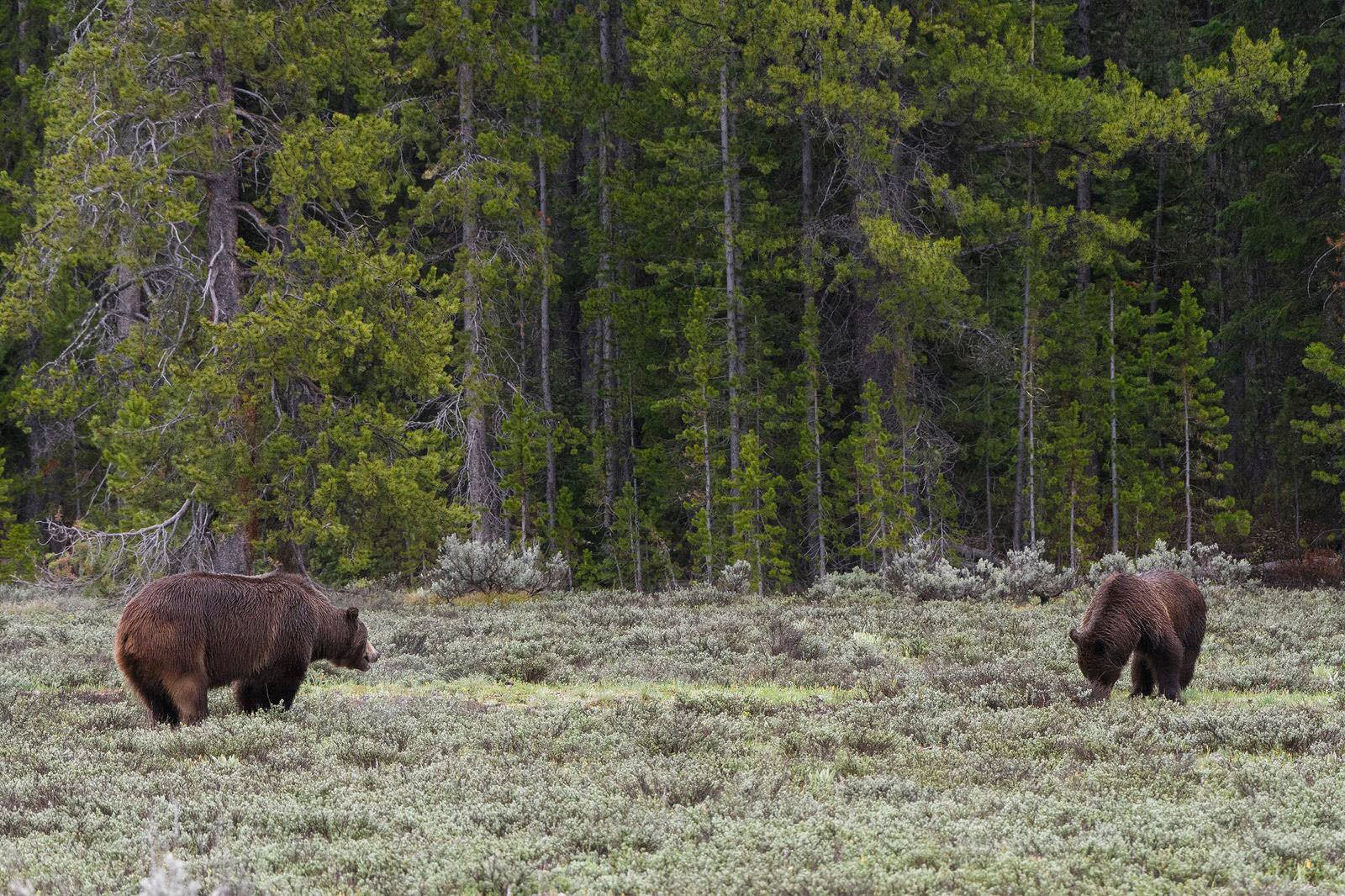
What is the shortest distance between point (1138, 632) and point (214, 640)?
7.55 m

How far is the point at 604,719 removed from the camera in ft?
33.0

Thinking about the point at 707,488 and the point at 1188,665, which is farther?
the point at 707,488

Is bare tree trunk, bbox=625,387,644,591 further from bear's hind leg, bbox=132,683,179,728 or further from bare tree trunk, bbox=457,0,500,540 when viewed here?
bear's hind leg, bbox=132,683,179,728

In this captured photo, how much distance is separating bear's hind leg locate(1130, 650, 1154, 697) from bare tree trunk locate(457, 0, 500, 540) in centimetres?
1415

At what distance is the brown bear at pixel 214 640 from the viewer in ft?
30.2

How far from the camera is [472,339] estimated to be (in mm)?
23594

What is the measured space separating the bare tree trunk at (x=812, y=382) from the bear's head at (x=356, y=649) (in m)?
16.4

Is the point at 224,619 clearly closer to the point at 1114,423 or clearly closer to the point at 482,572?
the point at 482,572

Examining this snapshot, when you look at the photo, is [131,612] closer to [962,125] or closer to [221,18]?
[221,18]

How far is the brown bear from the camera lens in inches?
363

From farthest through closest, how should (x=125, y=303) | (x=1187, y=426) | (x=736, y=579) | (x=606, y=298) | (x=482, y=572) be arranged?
1. (x=606, y=298)
2. (x=1187, y=426)
3. (x=125, y=303)
4. (x=736, y=579)
5. (x=482, y=572)

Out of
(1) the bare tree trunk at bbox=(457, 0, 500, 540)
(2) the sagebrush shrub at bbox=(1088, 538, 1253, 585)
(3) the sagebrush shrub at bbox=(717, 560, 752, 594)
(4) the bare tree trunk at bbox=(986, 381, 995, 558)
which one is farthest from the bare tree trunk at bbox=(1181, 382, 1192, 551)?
(1) the bare tree trunk at bbox=(457, 0, 500, 540)

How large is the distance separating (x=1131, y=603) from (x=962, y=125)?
54.1 feet

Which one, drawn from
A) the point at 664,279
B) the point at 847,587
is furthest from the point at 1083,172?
the point at 847,587
